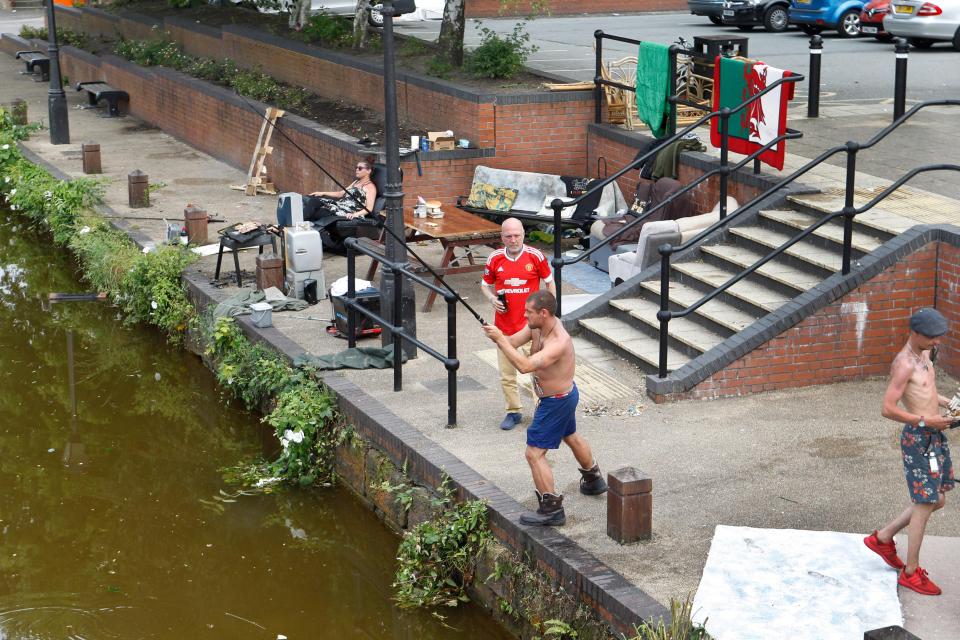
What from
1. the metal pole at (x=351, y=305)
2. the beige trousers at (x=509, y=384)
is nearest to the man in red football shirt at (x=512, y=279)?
the beige trousers at (x=509, y=384)

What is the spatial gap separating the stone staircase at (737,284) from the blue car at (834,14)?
16344mm

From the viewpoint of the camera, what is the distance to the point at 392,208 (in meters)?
11.7

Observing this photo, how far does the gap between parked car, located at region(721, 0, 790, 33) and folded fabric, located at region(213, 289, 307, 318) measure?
18885 mm

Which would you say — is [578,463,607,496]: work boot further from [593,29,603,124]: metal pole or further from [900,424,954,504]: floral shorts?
[593,29,603,124]: metal pole

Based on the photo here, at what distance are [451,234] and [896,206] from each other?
4.43m

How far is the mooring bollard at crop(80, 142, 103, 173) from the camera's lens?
2070 cm

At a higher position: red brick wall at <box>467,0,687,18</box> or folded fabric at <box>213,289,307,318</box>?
red brick wall at <box>467,0,687,18</box>

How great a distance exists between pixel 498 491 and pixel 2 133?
17614 mm

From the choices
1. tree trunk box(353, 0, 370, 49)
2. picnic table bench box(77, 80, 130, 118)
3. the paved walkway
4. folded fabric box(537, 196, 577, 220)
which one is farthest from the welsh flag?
picnic table bench box(77, 80, 130, 118)

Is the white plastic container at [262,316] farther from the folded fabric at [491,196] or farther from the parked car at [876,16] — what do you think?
the parked car at [876,16]

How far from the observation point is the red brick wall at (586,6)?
36906 millimetres

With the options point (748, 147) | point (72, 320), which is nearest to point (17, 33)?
point (72, 320)

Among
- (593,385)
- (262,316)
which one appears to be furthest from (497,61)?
(593,385)

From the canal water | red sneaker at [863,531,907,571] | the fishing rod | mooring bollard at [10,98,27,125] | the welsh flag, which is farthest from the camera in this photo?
mooring bollard at [10,98,27,125]
